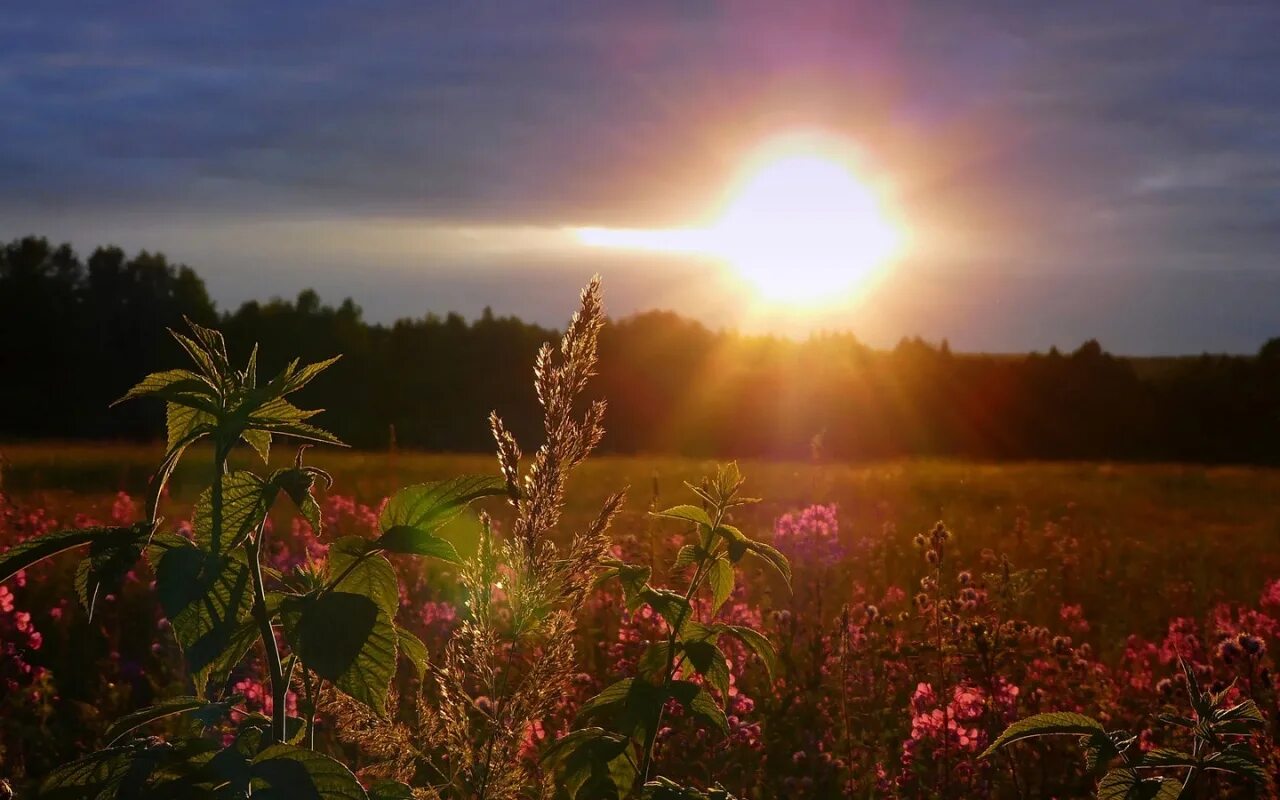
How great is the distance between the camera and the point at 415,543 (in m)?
1.48

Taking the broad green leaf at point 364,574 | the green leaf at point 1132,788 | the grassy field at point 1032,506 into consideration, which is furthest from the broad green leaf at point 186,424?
the grassy field at point 1032,506

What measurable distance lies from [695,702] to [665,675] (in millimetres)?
120

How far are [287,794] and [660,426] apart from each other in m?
38.8

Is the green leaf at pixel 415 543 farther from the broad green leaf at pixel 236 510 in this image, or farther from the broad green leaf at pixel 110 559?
the broad green leaf at pixel 110 559

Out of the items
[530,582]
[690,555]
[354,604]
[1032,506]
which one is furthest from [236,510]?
[1032,506]

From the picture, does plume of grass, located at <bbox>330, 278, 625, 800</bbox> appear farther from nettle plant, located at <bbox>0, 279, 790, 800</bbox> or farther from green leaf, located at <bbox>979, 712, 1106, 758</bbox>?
green leaf, located at <bbox>979, 712, 1106, 758</bbox>

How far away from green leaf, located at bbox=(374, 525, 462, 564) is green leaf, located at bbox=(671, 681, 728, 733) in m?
0.57

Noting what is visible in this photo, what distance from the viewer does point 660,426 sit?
131 feet

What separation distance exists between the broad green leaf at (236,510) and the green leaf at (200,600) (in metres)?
0.03

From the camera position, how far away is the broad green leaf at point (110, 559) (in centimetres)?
135

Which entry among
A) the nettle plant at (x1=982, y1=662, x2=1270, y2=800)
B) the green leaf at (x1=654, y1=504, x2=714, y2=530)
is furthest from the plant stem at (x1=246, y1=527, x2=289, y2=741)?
the nettle plant at (x1=982, y1=662, x2=1270, y2=800)

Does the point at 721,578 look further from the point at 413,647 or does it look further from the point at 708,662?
the point at 413,647

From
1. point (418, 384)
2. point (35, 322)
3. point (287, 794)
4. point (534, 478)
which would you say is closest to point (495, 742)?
point (534, 478)

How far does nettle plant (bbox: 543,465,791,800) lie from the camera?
1.86 metres
